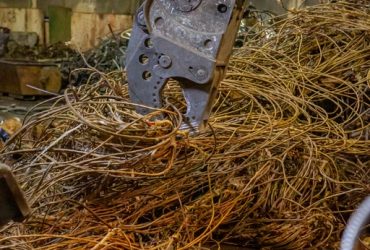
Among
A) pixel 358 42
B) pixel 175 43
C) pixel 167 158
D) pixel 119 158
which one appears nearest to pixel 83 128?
pixel 119 158

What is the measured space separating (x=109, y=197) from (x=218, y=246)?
59 cm

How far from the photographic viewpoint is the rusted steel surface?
25.2 ft

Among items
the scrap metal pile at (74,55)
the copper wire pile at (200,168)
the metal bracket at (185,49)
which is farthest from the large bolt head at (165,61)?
the scrap metal pile at (74,55)

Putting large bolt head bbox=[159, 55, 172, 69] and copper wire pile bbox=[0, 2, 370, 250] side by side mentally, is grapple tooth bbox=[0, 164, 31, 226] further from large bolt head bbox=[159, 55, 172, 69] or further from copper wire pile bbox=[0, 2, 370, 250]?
large bolt head bbox=[159, 55, 172, 69]

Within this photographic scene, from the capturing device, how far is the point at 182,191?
278 centimetres

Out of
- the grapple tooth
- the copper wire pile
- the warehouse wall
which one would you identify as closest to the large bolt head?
the copper wire pile

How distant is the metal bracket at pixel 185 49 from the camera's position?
2.51 meters

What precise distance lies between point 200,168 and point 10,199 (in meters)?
1.49

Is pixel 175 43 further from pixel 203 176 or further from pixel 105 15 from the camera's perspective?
pixel 105 15

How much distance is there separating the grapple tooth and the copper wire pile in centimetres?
68

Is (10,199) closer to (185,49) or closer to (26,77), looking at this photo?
(185,49)

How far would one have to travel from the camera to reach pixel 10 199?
4.91ft

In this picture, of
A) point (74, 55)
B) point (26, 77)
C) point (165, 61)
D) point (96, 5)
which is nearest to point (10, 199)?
point (165, 61)

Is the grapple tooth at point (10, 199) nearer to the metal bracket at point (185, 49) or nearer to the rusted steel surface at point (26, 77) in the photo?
the metal bracket at point (185, 49)
